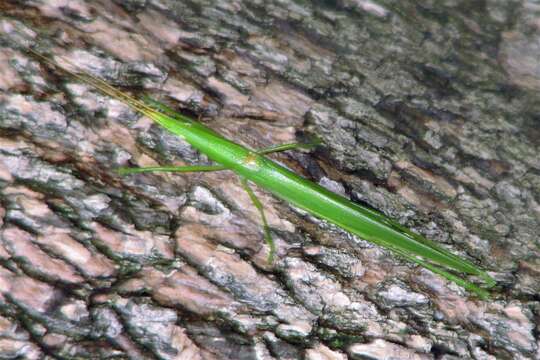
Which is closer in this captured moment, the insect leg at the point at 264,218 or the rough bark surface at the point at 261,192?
the rough bark surface at the point at 261,192

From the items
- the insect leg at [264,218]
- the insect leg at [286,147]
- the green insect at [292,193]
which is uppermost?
the insect leg at [286,147]

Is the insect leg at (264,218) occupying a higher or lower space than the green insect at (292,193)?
lower

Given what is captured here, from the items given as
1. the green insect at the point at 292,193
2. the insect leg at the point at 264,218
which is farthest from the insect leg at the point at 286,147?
the insect leg at the point at 264,218

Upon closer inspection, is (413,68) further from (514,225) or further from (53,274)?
(53,274)

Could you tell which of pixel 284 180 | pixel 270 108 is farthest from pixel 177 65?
pixel 284 180

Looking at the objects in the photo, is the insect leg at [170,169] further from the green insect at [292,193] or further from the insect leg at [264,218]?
the insect leg at [264,218]

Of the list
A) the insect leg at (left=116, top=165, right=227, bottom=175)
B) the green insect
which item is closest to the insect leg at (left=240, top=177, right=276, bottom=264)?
the green insect
